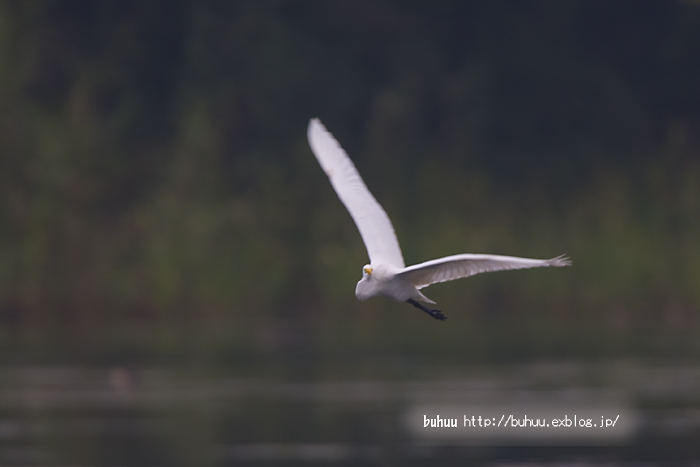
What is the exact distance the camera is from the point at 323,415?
40281mm

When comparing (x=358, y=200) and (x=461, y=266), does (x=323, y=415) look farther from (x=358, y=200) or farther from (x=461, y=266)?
(x=461, y=266)

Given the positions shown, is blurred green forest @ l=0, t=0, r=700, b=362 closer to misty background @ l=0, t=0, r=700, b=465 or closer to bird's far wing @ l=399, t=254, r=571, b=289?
misty background @ l=0, t=0, r=700, b=465

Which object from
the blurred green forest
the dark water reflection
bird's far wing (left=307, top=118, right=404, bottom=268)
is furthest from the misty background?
bird's far wing (left=307, top=118, right=404, bottom=268)

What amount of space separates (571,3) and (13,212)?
3976cm

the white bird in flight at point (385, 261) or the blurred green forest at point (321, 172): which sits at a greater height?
the blurred green forest at point (321, 172)

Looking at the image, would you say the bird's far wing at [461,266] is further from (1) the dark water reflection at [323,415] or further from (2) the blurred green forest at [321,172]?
(2) the blurred green forest at [321,172]

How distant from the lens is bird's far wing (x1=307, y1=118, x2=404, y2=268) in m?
10.4

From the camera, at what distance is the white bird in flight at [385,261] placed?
9.06 m

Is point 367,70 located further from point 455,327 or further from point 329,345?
point 329,345

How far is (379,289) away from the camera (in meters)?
9.58

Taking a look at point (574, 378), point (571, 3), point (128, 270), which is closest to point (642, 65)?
point (571, 3)

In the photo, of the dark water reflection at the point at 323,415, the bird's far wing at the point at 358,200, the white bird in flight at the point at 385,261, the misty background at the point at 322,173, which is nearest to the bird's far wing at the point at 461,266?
the white bird in flight at the point at 385,261

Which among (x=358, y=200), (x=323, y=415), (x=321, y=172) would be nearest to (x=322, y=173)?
(x=321, y=172)

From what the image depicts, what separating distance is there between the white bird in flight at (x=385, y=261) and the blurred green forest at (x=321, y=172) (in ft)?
183
